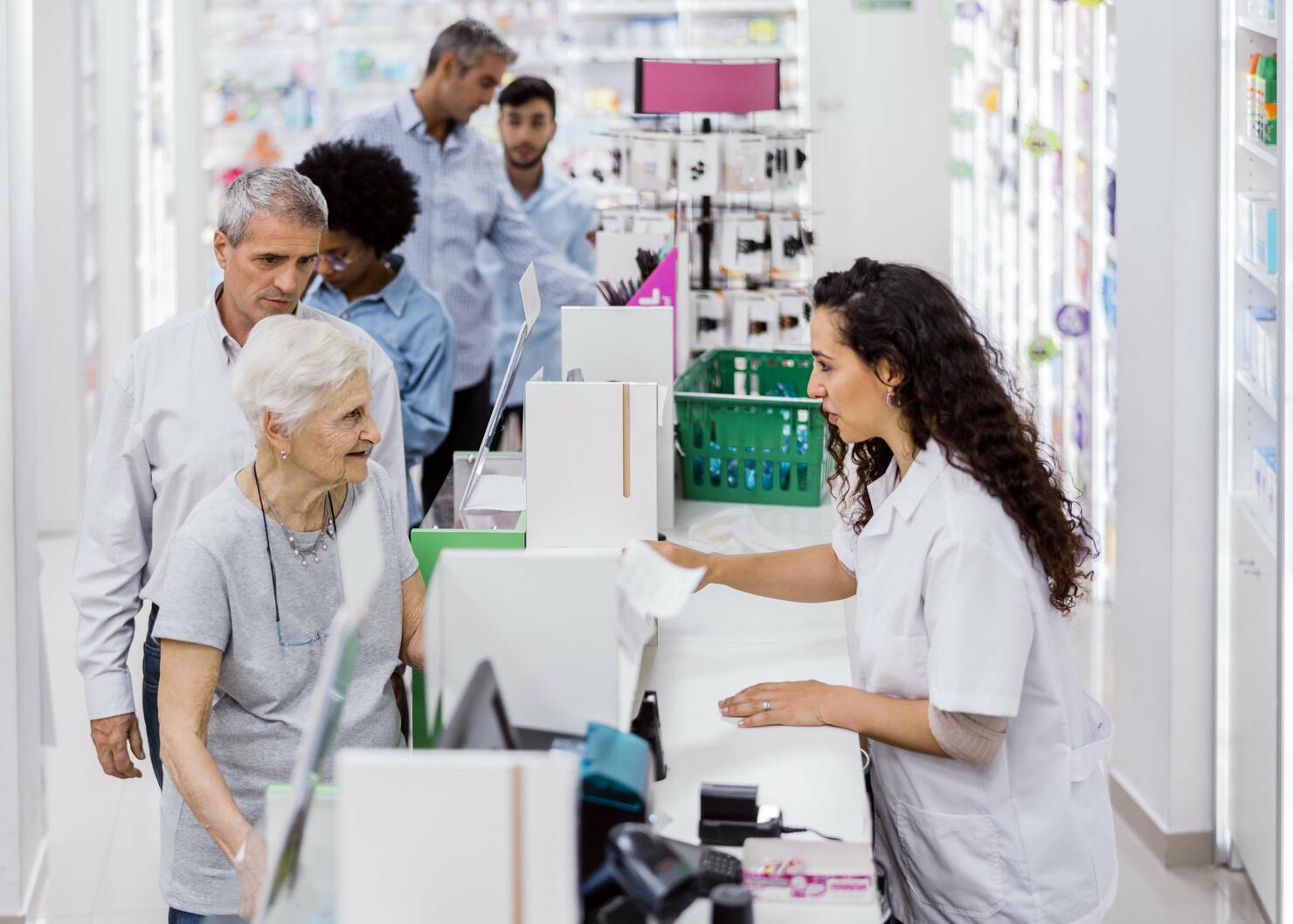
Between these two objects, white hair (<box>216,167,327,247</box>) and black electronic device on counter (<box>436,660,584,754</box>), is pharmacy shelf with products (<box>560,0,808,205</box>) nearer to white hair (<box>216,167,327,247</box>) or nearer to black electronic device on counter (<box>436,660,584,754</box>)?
white hair (<box>216,167,327,247</box>)

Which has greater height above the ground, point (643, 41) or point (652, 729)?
point (643, 41)

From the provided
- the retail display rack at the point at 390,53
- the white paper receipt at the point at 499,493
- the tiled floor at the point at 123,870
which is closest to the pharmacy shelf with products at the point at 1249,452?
the tiled floor at the point at 123,870

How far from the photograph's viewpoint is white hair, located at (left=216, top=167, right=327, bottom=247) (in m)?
2.65

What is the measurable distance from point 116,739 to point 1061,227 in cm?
438

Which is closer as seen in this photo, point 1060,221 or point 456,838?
point 456,838

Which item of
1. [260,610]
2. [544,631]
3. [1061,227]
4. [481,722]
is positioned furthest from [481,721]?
[1061,227]

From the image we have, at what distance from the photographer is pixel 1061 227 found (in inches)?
233

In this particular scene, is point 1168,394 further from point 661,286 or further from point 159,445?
point 159,445

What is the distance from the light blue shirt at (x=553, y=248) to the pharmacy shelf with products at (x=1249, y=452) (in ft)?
7.19

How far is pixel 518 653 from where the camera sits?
2012mm

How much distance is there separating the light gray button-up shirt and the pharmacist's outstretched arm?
61 cm

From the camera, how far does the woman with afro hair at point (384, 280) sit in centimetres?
384

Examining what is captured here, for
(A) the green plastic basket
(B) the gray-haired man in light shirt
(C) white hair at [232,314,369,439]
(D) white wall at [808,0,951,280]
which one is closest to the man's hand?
(B) the gray-haired man in light shirt

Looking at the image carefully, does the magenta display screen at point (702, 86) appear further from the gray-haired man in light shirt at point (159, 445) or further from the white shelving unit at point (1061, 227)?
the gray-haired man in light shirt at point (159, 445)
